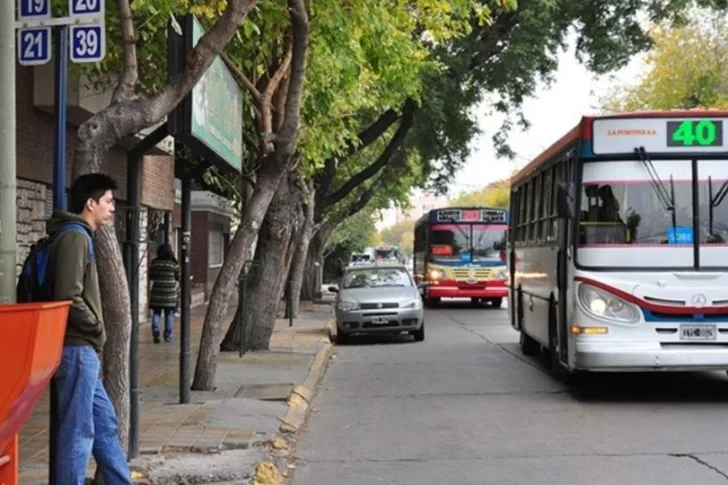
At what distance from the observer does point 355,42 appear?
552 inches

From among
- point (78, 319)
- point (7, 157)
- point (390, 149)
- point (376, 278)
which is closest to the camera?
point (7, 157)

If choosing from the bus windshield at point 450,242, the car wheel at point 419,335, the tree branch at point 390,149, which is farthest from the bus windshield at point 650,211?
the bus windshield at point 450,242

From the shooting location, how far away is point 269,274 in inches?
620

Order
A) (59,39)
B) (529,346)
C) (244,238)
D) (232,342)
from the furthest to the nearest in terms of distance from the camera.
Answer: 1. (529,346)
2. (232,342)
3. (244,238)
4. (59,39)

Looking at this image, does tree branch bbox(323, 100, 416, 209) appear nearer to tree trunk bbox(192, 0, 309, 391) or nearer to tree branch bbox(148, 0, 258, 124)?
tree trunk bbox(192, 0, 309, 391)

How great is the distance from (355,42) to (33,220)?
5.29m

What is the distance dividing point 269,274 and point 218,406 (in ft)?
19.2

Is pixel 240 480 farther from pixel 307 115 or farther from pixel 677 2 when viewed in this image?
pixel 677 2

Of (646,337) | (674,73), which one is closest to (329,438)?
(646,337)

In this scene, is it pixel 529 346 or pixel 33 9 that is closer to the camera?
pixel 33 9

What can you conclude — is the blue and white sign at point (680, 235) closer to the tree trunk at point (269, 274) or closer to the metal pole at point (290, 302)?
the tree trunk at point (269, 274)

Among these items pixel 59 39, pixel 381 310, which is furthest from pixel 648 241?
pixel 381 310

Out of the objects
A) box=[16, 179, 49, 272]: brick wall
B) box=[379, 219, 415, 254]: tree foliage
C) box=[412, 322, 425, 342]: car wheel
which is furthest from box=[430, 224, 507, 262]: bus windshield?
box=[379, 219, 415, 254]: tree foliage

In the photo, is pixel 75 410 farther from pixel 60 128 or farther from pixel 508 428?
pixel 508 428
